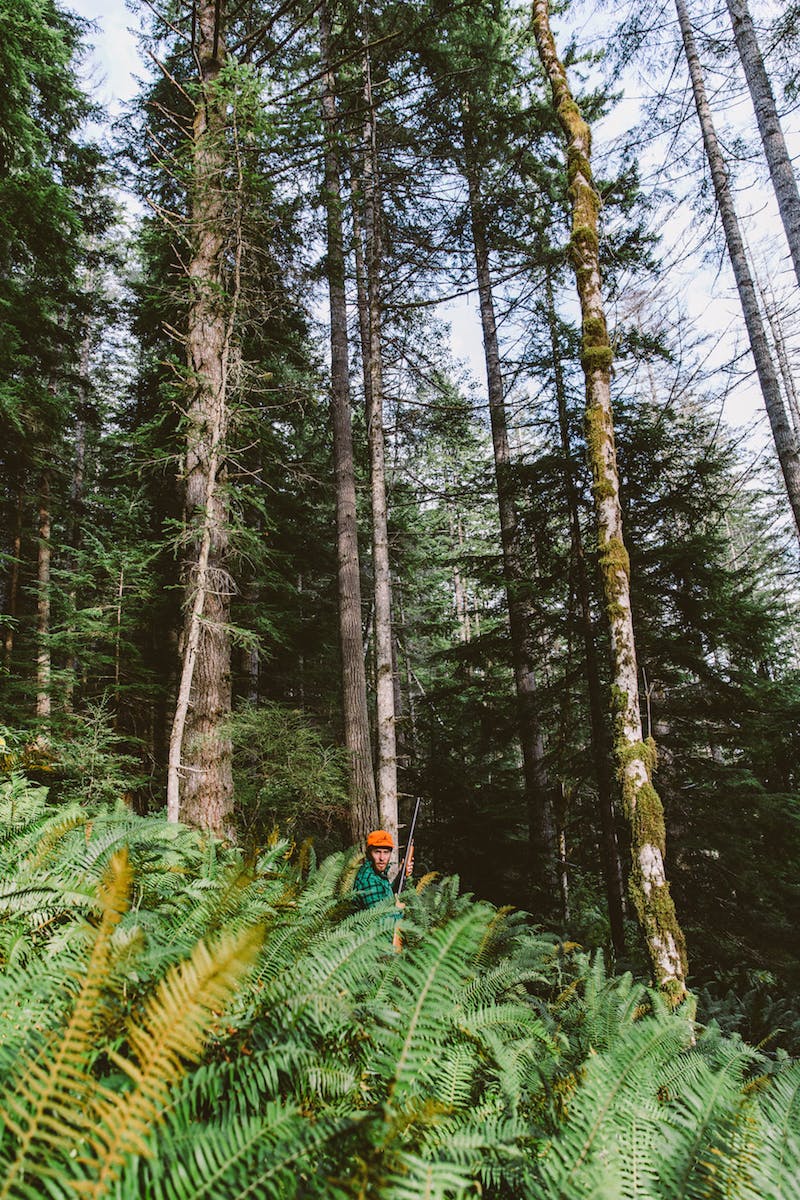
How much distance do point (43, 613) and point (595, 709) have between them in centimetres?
1134

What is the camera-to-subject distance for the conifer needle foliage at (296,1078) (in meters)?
0.95

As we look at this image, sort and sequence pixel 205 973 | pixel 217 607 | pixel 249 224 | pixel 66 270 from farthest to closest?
1. pixel 66 270
2. pixel 249 224
3. pixel 217 607
4. pixel 205 973

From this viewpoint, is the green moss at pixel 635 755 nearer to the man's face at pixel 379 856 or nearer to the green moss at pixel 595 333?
Answer: the man's face at pixel 379 856

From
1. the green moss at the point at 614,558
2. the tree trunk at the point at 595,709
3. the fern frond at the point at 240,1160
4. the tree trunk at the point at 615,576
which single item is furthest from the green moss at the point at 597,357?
the fern frond at the point at 240,1160


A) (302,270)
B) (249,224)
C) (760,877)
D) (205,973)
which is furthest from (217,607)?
(760,877)

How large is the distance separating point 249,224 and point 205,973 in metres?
8.61

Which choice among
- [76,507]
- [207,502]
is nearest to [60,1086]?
[207,502]

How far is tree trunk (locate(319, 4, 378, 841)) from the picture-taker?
30.3 ft

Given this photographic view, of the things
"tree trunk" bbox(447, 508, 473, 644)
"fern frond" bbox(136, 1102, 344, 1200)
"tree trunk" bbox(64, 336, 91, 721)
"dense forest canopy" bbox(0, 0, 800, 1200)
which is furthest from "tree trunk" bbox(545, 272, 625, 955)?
"tree trunk" bbox(447, 508, 473, 644)

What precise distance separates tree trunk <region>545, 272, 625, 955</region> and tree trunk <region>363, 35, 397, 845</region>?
3134mm

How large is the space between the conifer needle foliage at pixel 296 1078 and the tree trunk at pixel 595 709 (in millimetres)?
5922

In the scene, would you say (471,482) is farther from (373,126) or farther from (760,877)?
(760,877)

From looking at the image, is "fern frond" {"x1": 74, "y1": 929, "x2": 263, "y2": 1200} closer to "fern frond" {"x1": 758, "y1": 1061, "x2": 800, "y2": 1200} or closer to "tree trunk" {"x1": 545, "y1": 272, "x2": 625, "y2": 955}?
"fern frond" {"x1": 758, "y1": 1061, "x2": 800, "y2": 1200}

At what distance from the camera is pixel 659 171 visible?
1014cm
